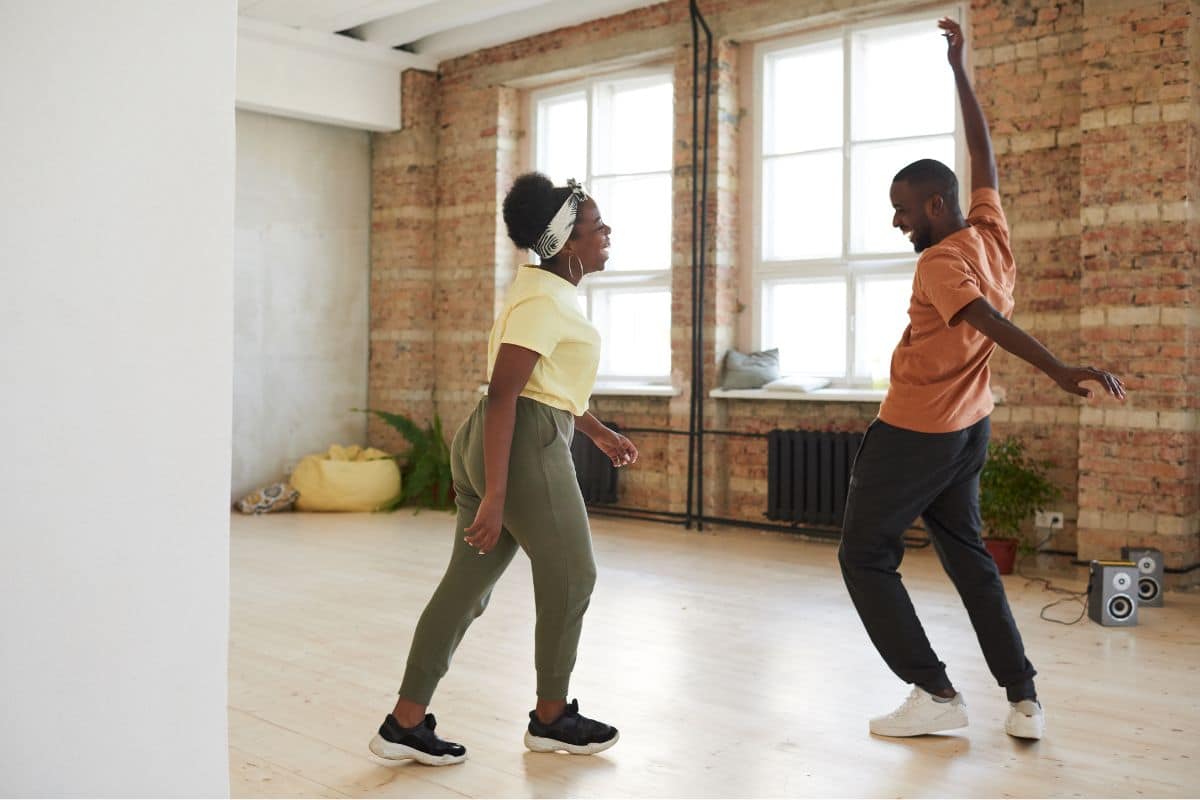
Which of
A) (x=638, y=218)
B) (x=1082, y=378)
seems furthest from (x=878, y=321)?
(x=1082, y=378)

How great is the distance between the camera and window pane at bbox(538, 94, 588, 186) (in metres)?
9.12

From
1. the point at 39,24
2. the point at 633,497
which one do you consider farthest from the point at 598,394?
the point at 39,24

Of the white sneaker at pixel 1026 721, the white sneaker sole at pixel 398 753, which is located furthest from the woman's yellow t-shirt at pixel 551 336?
the white sneaker at pixel 1026 721

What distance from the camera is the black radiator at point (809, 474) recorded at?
23.4 feet

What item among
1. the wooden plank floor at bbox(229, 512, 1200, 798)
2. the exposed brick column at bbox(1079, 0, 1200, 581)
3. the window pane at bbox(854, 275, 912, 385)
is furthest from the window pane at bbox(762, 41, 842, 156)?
the wooden plank floor at bbox(229, 512, 1200, 798)

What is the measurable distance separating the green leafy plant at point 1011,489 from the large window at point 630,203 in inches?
113

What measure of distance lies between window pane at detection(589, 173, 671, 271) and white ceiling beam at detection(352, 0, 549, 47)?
1364 mm

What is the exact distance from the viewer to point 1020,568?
20.9 ft

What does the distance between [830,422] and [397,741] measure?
16.0 feet

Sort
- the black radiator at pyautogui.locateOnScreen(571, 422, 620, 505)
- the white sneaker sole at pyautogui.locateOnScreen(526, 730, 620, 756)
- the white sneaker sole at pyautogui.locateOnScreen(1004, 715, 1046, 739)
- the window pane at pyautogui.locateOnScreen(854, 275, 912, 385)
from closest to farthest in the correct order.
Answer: the white sneaker sole at pyautogui.locateOnScreen(526, 730, 620, 756), the white sneaker sole at pyautogui.locateOnScreen(1004, 715, 1046, 739), the window pane at pyautogui.locateOnScreen(854, 275, 912, 385), the black radiator at pyautogui.locateOnScreen(571, 422, 620, 505)

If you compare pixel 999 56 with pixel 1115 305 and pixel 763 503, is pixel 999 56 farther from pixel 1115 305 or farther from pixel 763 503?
pixel 763 503

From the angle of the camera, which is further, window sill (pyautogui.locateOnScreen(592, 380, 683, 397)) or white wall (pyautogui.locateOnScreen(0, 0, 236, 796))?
window sill (pyautogui.locateOnScreen(592, 380, 683, 397))

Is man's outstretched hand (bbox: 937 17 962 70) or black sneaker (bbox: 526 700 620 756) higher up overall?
man's outstretched hand (bbox: 937 17 962 70)

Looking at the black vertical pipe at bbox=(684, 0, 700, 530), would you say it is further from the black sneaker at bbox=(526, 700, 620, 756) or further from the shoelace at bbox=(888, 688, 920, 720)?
the black sneaker at bbox=(526, 700, 620, 756)
